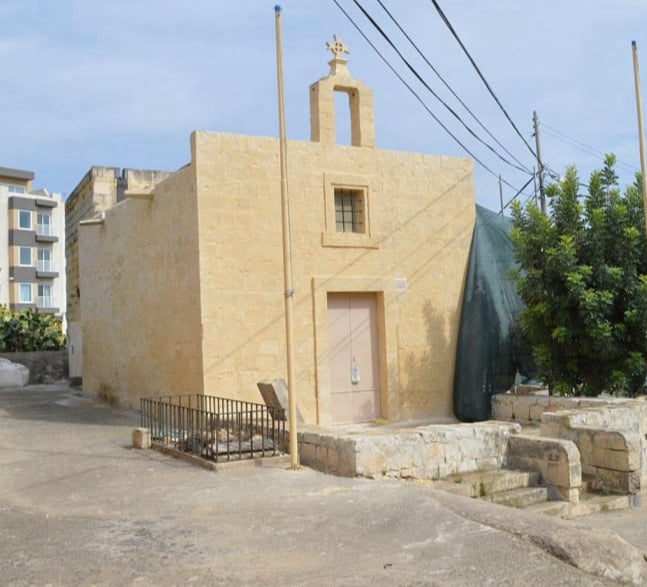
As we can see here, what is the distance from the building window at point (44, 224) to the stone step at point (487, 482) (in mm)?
44806

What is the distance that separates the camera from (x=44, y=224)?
156 ft

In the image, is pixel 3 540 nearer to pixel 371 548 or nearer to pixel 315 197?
pixel 371 548

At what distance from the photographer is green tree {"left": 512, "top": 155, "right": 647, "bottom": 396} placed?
10961mm

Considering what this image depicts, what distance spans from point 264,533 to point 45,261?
46.4 m

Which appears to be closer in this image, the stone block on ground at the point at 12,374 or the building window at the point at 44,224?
the stone block on ground at the point at 12,374

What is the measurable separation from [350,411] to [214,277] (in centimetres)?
318

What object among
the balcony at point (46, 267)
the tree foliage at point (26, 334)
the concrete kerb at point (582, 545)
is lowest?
the concrete kerb at point (582, 545)

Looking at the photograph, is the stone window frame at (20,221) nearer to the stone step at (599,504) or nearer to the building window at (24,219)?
the building window at (24,219)

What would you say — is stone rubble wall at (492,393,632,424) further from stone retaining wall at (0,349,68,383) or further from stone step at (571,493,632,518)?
stone retaining wall at (0,349,68,383)

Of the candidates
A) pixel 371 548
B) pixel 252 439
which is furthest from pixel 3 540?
pixel 252 439

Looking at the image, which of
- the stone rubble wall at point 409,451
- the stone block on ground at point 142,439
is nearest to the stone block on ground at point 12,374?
the stone block on ground at point 142,439

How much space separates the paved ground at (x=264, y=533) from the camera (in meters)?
4.14

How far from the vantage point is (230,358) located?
10.3 meters

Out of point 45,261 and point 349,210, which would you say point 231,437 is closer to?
point 349,210
